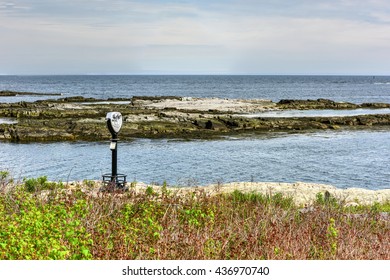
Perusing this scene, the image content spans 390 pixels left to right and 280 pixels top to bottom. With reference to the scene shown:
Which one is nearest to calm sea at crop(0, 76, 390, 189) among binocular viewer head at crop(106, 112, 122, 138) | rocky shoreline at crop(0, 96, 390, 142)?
rocky shoreline at crop(0, 96, 390, 142)

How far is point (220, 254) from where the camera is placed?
6.71 meters

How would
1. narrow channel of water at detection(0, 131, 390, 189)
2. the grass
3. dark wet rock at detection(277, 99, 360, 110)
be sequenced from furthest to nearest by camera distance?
dark wet rock at detection(277, 99, 360, 110) → narrow channel of water at detection(0, 131, 390, 189) → the grass

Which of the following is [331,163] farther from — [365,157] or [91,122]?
[91,122]

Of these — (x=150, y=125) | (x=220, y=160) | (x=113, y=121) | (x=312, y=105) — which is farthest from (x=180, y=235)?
(x=312, y=105)

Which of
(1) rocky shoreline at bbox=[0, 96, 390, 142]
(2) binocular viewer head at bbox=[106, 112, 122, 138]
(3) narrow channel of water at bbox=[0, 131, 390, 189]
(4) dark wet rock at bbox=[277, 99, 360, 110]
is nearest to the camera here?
(2) binocular viewer head at bbox=[106, 112, 122, 138]

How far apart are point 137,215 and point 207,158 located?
62.5ft

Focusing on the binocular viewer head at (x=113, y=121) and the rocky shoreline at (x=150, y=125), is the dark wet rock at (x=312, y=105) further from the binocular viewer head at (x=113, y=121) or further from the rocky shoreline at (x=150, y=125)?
the binocular viewer head at (x=113, y=121)

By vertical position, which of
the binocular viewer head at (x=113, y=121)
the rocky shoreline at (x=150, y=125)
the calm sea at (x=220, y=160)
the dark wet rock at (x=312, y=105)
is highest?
the binocular viewer head at (x=113, y=121)

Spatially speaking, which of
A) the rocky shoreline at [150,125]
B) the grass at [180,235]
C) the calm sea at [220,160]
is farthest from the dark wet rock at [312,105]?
the grass at [180,235]

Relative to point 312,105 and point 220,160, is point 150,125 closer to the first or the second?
point 220,160

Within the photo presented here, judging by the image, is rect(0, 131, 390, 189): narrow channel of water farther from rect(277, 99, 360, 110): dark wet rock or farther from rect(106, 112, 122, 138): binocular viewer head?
rect(277, 99, 360, 110): dark wet rock

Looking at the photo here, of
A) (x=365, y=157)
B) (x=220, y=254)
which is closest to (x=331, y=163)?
(x=365, y=157)

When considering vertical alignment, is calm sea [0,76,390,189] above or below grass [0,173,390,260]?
below

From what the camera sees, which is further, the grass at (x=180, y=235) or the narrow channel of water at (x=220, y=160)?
the narrow channel of water at (x=220, y=160)
